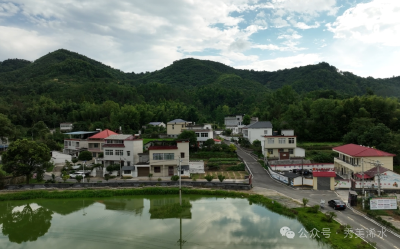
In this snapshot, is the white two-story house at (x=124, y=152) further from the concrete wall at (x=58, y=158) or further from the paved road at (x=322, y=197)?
the paved road at (x=322, y=197)

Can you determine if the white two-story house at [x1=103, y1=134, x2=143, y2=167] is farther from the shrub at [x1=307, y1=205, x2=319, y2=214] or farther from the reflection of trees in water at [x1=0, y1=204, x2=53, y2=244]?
the shrub at [x1=307, y1=205, x2=319, y2=214]

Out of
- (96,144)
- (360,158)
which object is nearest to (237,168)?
(360,158)

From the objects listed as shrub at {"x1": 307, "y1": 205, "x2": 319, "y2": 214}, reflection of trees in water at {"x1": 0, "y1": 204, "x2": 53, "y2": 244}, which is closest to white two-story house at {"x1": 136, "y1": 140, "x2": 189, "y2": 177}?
reflection of trees in water at {"x1": 0, "y1": 204, "x2": 53, "y2": 244}

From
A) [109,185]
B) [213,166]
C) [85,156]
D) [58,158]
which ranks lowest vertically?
[109,185]

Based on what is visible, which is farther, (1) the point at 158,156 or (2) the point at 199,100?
(2) the point at 199,100

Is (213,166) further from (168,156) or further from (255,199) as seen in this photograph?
(255,199)

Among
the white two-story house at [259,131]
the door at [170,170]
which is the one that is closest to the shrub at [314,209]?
the door at [170,170]
